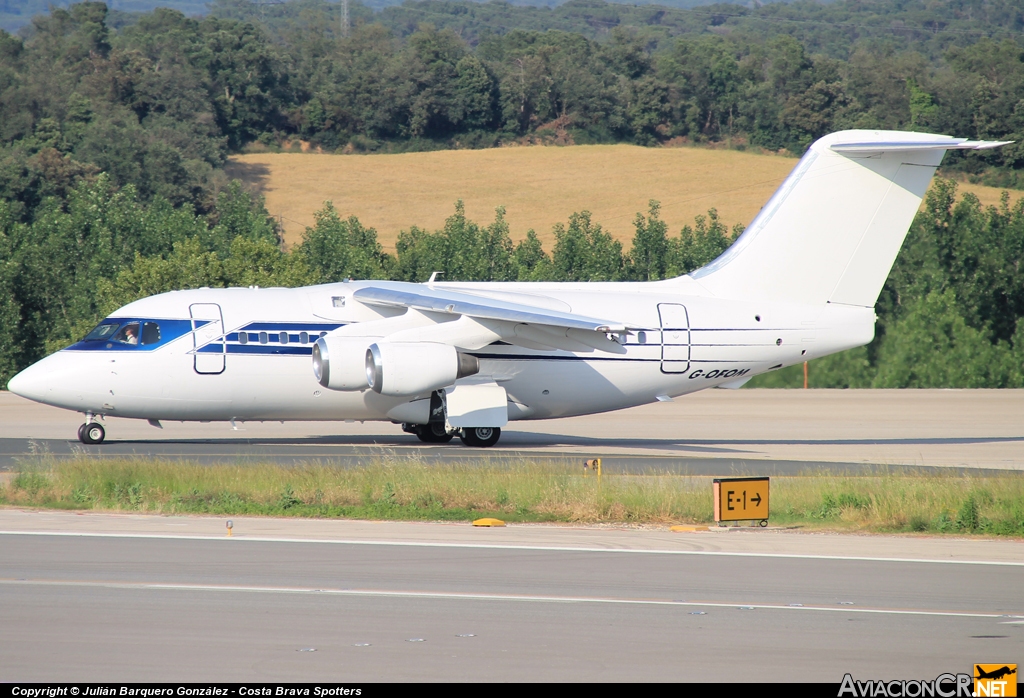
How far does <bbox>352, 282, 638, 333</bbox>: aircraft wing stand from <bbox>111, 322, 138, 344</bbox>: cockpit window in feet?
13.7

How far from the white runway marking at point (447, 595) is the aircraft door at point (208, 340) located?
12.4 metres

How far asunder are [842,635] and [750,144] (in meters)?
94.8

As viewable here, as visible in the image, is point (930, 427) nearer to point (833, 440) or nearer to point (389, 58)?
point (833, 440)

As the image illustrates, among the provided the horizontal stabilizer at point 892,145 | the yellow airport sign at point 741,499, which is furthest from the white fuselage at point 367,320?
the yellow airport sign at point 741,499

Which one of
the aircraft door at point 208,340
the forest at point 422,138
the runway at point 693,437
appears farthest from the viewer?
the forest at point 422,138

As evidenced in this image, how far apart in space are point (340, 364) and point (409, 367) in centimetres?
126

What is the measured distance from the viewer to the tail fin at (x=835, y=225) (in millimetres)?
25453

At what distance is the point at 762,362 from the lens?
2564cm

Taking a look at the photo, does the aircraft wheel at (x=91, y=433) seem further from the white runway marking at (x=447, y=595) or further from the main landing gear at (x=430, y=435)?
the white runway marking at (x=447, y=595)

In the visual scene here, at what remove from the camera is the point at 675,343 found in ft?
82.5

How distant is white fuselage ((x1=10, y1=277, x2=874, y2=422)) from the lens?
23.4m

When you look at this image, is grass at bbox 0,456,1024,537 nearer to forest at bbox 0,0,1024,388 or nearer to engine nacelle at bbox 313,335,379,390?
engine nacelle at bbox 313,335,379,390

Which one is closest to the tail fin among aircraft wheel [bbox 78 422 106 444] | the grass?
the grass

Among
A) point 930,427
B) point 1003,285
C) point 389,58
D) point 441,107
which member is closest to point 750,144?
point 441,107
